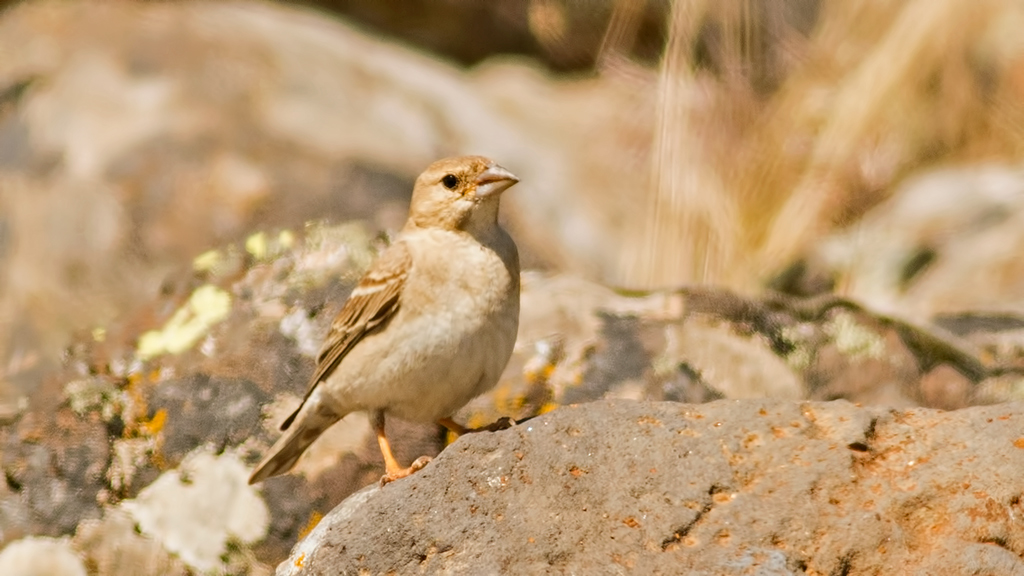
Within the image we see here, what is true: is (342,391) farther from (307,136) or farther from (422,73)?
(422,73)

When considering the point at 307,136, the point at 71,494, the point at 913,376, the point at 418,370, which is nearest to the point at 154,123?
the point at 307,136

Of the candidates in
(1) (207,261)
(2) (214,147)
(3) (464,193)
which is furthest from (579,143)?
(3) (464,193)

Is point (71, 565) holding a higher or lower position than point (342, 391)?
lower

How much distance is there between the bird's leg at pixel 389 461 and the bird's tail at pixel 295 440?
273 millimetres

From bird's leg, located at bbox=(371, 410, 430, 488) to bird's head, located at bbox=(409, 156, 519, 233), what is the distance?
94 cm

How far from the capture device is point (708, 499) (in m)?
3.89

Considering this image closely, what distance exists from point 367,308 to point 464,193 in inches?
27.4

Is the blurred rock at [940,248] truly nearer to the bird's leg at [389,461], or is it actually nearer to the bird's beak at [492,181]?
the bird's beak at [492,181]

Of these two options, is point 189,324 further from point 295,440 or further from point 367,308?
point 367,308

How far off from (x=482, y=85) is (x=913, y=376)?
703 cm

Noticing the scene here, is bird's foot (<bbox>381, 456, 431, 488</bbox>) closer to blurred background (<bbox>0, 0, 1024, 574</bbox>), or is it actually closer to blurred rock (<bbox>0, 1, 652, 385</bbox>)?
blurred background (<bbox>0, 0, 1024, 574</bbox>)

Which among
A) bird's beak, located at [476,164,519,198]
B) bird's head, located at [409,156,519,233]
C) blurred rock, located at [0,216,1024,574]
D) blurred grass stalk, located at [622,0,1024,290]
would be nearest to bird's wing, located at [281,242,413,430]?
bird's head, located at [409,156,519,233]

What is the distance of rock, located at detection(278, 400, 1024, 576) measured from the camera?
3689 mm

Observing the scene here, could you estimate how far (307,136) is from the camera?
8797 millimetres
